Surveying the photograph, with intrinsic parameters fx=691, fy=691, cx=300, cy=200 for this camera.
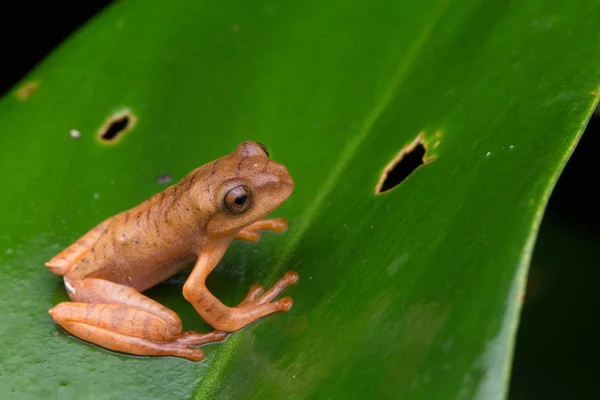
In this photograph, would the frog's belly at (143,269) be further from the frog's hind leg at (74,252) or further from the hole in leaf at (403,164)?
the hole in leaf at (403,164)

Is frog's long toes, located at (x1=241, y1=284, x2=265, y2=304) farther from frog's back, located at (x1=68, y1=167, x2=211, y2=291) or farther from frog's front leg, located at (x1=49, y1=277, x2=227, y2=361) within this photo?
frog's back, located at (x1=68, y1=167, x2=211, y2=291)

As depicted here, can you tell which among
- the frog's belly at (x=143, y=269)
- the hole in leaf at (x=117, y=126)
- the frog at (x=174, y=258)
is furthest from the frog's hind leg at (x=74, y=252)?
the hole in leaf at (x=117, y=126)

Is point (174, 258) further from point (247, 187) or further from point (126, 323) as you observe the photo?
point (247, 187)

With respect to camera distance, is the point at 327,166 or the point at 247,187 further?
the point at 327,166

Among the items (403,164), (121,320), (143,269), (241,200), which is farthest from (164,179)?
(403,164)

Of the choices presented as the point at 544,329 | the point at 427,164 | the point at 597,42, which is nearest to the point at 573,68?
the point at 597,42

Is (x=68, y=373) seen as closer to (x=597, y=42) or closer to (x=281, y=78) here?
(x=281, y=78)

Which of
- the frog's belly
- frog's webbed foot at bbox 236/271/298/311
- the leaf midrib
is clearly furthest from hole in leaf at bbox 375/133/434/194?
the frog's belly
